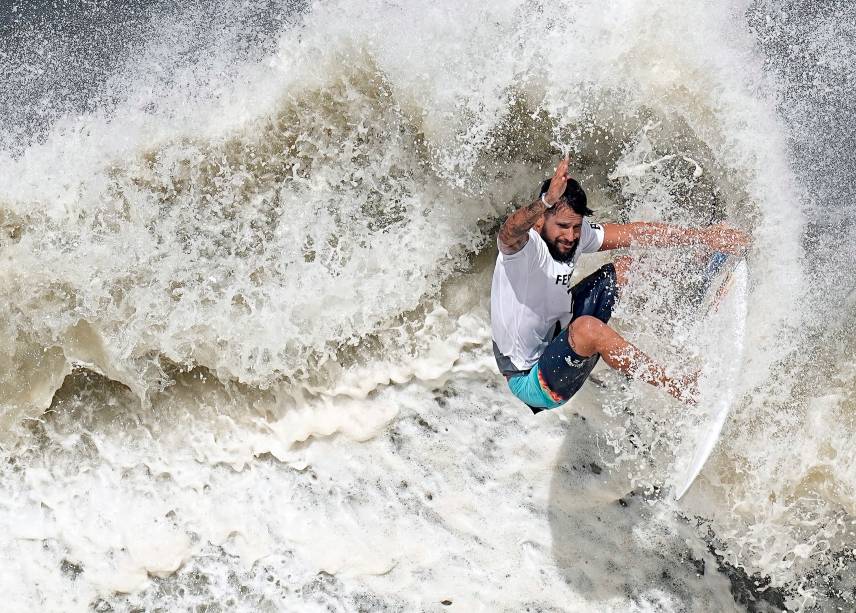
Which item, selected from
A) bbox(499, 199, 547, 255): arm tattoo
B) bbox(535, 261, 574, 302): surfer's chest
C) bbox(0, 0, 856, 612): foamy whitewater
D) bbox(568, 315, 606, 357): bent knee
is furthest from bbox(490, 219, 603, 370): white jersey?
bbox(0, 0, 856, 612): foamy whitewater

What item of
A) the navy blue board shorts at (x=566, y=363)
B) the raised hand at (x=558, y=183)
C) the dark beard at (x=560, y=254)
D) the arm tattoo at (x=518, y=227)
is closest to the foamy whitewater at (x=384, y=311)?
the navy blue board shorts at (x=566, y=363)

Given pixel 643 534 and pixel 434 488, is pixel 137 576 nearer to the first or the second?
pixel 434 488

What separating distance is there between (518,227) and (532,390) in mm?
877

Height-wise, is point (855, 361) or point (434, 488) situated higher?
point (434, 488)

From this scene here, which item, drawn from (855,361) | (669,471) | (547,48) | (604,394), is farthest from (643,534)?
(547,48)

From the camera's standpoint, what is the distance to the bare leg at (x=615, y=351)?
8.91 feet

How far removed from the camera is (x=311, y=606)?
11.0ft

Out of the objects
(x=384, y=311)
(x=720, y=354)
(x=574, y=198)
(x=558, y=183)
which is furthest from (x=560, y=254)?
(x=384, y=311)

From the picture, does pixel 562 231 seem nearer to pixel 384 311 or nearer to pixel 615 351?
pixel 615 351

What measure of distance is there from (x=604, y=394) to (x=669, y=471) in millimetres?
513

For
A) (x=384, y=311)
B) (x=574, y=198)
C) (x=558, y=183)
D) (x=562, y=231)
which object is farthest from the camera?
(x=384, y=311)

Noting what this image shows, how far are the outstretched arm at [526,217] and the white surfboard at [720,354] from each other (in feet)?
3.66

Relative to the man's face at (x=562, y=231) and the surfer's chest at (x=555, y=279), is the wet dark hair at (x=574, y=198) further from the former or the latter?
the surfer's chest at (x=555, y=279)

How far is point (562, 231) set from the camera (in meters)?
2.84
